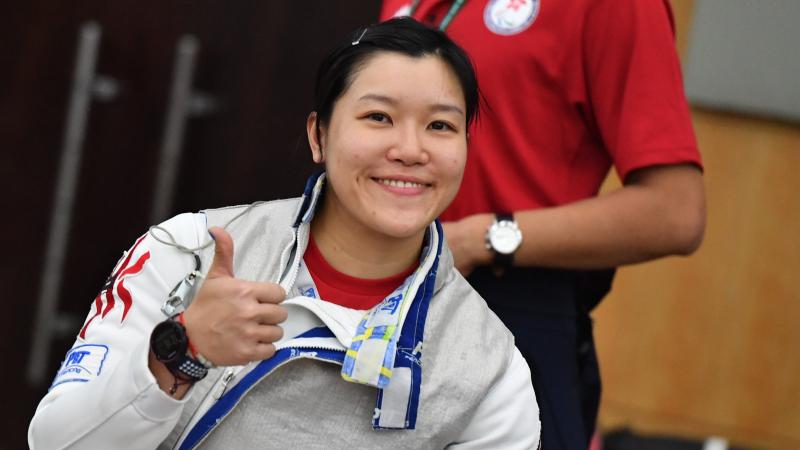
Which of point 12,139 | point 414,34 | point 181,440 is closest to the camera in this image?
point 181,440

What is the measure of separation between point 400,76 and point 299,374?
442 mm

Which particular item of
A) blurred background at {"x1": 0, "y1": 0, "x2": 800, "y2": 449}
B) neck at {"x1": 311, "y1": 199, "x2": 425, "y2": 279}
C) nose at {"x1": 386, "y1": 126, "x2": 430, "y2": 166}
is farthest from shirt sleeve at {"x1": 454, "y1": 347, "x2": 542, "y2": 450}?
blurred background at {"x1": 0, "y1": 0, "x2": 800, "y2": 449}

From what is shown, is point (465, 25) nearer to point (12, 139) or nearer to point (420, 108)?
point (420, 108)

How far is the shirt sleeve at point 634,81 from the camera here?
2.24 meters

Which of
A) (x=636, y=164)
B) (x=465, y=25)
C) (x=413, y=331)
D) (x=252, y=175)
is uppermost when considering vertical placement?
(x=465, y=25)

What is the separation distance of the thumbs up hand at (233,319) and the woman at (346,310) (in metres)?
0.03

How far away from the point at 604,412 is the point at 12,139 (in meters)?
2.03

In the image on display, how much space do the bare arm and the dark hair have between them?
0.29 m

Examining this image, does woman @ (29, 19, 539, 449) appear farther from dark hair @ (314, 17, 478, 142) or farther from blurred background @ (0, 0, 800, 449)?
blurred background @ (0, 0, 800, 449)

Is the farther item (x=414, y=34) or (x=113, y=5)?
(x=113, y=5)

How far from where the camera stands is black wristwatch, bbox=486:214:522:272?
7.31 feet

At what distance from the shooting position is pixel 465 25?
91.3 inches

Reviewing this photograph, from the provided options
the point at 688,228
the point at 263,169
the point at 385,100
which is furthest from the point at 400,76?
the point at 263,169

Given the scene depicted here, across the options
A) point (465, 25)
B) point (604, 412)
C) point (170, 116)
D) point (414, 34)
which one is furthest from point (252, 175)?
point (414, 34)
